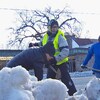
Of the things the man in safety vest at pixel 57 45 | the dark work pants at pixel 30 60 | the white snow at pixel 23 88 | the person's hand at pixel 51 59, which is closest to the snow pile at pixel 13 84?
the white snow at pixel 23 88

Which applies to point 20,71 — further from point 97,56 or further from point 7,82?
point 97,56

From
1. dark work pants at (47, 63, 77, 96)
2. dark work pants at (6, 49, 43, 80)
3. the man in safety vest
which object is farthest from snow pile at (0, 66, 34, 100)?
dark work pants at (47, 63, 77, 96)

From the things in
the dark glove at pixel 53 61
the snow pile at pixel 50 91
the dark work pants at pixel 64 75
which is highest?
the snow pile at pixel 50 91

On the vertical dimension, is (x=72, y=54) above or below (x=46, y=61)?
below

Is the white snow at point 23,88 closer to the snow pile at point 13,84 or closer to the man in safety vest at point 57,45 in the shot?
the snow pile at point 13,84

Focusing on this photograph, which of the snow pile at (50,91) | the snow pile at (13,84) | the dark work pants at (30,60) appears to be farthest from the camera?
the dark work pants at (30,60)

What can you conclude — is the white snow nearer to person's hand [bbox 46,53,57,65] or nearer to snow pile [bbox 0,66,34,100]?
snow pile [bbox 0,66,34,100]

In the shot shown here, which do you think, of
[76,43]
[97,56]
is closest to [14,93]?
[97,56]

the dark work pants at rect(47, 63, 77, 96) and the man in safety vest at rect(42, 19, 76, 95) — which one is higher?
the man in safety vest at rect(42, 19, 76, 95)

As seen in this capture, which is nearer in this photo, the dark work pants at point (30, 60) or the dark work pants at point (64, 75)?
the dark work pants at point (30, 60)

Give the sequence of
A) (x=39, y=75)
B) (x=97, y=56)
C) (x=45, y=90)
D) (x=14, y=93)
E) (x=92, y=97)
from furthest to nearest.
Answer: (x=97, y=56)
(x=39, y=75)
(x=92, y=97)
(x=45, y=90)
(x=14, y=93)

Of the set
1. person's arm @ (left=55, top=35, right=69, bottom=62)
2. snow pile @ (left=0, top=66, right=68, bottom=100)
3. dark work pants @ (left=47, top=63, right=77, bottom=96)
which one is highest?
snow pile @ (left=0, top=66, right=68, bottom=100)

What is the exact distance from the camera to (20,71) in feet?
9.91

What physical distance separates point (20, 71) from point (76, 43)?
60.4m
